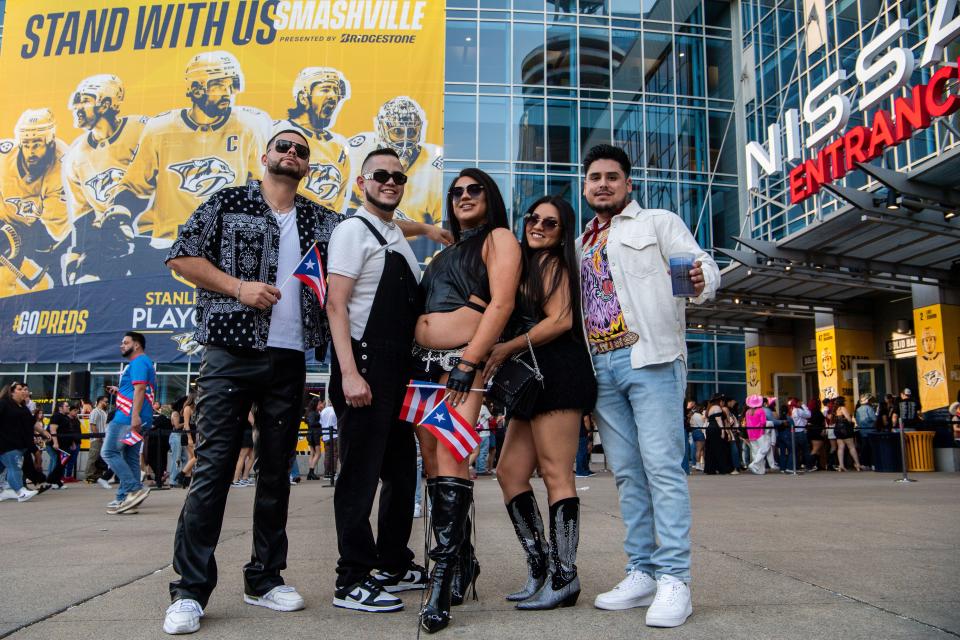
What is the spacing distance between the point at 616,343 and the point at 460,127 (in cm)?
2248

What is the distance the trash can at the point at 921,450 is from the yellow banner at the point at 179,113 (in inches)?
488

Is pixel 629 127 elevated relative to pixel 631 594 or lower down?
elevated

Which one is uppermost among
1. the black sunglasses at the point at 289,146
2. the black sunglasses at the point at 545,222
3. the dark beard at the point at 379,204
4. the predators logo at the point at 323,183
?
the predators logo at the point at 323,183

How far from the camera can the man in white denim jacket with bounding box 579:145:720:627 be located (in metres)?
3.00

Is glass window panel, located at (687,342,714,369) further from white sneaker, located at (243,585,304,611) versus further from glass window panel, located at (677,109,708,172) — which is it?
white sneaker, located at (243,585,304,611)

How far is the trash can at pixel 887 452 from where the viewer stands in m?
15.1

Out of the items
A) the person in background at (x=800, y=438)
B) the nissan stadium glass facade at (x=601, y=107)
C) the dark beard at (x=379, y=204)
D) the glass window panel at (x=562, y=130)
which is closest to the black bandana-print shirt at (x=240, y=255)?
the dark beard at (x=379, y=204)

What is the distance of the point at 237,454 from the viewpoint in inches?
126

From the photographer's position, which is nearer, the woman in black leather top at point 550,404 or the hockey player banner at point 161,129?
the woman in black leather top at point 550,404

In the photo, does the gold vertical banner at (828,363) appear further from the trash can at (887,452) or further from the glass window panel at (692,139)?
the glass window panel at (692,139)

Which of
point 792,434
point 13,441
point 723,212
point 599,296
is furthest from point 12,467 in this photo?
point 723,212

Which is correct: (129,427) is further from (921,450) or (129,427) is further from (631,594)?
(921,450)

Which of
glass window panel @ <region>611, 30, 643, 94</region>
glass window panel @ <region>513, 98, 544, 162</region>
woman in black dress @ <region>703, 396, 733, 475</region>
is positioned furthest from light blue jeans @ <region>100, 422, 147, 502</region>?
glass window panel @ <region>611, 30, 643, 94</region>

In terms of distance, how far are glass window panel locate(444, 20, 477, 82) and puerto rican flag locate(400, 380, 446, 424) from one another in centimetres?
2321
